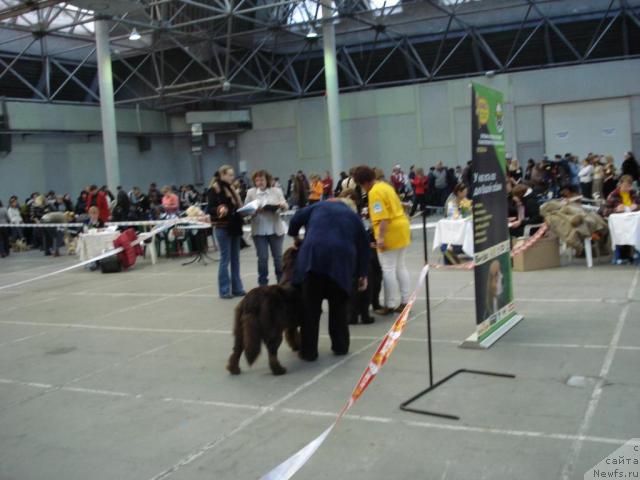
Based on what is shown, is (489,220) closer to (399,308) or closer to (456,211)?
(399,308)

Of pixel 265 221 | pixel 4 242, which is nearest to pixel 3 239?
pixel 4 242

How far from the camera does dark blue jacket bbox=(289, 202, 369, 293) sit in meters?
5.84

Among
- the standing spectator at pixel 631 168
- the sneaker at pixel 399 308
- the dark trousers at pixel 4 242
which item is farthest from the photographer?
the dark trousers at pixel 4 242

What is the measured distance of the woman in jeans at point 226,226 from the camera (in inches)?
378

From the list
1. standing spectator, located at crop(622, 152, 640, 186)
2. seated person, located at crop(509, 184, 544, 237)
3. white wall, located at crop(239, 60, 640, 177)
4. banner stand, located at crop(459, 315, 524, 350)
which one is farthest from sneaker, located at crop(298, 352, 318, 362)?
white wall, located at crop(239, 60, 640, 177)

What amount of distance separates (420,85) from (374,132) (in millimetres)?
2892

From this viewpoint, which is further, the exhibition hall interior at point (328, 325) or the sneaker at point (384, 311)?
the sneaker at point (384, 311)

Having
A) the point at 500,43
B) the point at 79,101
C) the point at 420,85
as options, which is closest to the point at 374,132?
Answer: the point at 420,85

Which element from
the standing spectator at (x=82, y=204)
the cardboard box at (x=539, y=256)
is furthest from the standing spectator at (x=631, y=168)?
the standing spectator at (x=82, y=204)

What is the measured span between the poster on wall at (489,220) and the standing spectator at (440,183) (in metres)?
18.4

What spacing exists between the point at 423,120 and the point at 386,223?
2299cm

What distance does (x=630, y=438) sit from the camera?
13.0 ft

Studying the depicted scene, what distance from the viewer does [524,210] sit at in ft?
36.6

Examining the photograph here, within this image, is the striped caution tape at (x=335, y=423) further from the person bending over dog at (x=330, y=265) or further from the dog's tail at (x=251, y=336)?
the dog's tail at (x=251, y=336)
